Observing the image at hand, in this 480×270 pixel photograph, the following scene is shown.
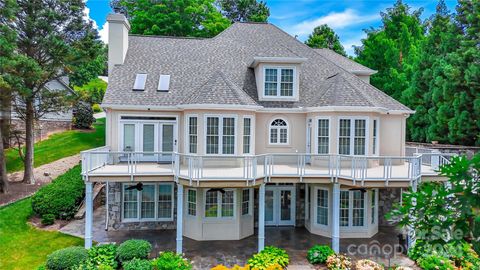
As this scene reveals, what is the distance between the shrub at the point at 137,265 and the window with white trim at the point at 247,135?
6.48 m

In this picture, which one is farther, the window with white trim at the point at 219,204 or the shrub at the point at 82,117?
the shrub at the point at 82,117

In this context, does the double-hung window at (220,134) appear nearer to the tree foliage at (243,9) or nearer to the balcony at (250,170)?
the balcony at (250,170)

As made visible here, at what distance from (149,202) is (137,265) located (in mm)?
4945

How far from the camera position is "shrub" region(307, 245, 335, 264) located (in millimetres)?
12047

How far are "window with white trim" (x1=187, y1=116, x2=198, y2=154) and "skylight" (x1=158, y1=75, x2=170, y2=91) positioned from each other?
2808 millimetres

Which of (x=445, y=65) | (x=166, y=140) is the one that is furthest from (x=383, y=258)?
(x=445, y=65)

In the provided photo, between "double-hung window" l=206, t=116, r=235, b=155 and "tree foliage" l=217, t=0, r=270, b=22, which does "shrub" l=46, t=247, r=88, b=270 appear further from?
"tree foliage" l=217, t=0, r=270, b=22

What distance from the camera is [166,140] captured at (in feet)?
51.9

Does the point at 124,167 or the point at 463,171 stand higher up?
the point at 463,171

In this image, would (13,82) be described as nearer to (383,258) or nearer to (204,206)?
(204,206)

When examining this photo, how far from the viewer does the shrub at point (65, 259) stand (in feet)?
35.7

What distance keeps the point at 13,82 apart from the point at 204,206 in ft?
46.7

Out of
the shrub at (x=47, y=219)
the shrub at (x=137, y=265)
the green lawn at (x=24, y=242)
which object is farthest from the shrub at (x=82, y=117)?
the shrub at (x=137, y=265)

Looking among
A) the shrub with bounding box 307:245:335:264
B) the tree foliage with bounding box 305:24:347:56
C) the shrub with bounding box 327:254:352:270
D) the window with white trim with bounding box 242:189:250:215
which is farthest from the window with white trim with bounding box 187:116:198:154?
the tree foliage with bounding box 305:24:347:56
